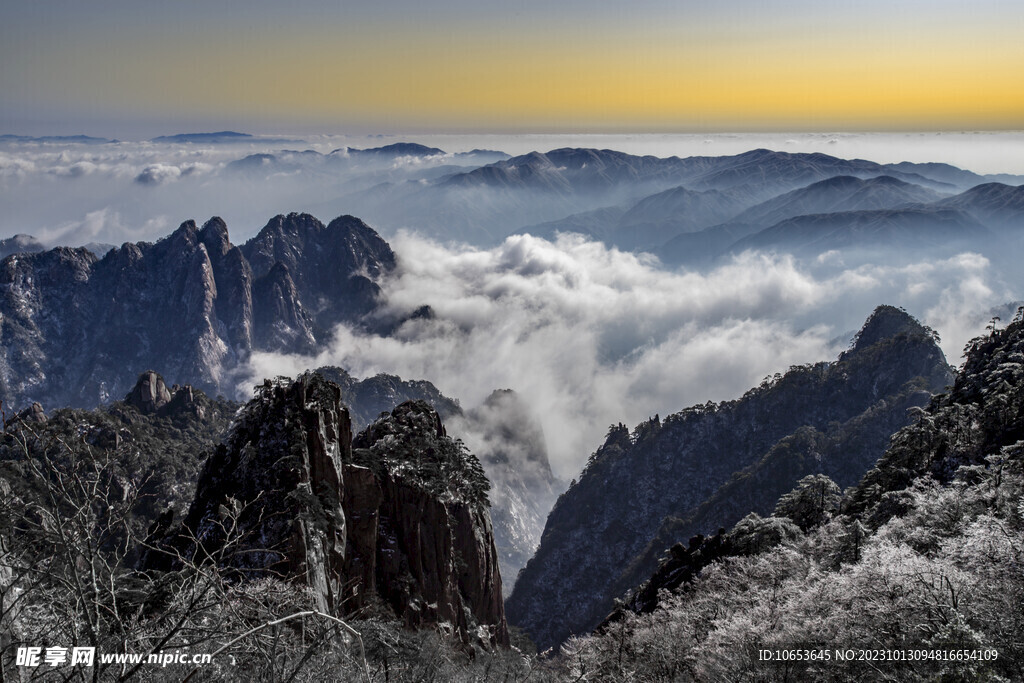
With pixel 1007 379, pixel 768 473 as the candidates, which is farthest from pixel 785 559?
pixel 768 473

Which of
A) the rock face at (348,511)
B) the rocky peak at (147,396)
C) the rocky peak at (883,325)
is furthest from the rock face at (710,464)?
the rocky peak at (147,396)

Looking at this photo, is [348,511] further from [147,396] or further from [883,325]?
[883,325]

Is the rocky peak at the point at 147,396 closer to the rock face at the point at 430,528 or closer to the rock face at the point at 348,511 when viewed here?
the rock face at the point at 430,528

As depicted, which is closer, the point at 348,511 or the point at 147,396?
the point at 348,511

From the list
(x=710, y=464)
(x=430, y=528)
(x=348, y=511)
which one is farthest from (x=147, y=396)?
(x=710, y=464)

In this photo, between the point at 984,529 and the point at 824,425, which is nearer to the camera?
the point at 984,529

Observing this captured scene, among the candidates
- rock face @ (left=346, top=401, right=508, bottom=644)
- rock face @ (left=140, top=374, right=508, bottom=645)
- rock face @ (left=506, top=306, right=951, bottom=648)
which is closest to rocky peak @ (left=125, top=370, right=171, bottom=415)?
rock face @ (left=506, top=306, right=951, bottom=648)

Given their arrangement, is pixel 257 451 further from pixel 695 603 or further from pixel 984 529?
pixel 984 529
